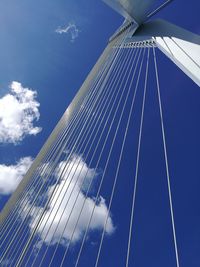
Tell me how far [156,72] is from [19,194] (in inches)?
156

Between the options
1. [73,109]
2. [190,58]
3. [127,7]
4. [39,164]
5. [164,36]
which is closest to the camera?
[190,58]

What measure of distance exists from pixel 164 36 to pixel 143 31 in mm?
745

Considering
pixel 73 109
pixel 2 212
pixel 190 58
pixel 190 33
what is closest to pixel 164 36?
pixel 190 33

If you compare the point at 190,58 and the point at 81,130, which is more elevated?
the point at 81,130

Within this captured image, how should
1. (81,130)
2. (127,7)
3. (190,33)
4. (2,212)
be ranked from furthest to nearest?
(2,212)
(81,130)
(127,7)
(190,33)

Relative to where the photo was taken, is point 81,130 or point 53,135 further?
point 53,135

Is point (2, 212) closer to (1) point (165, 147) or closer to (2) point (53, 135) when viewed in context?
(2) point (53, 135)

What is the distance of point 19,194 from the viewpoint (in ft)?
24.4

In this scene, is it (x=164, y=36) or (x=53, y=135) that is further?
(x=53, y=135)

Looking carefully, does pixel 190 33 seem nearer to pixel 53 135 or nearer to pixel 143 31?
pixel 143 31

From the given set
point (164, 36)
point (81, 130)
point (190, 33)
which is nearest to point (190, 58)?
point (190, 33)

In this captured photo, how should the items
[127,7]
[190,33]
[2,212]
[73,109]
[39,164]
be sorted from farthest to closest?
1. [73,109]
2. [39,164]
3. [2,212]
4. [127,7]
5. [190,33]

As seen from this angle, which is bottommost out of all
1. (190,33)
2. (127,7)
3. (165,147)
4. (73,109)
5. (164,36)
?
(165,147)

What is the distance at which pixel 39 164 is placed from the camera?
25.9 ft
